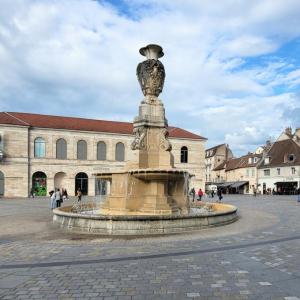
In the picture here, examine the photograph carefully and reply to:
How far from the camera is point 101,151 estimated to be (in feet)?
185

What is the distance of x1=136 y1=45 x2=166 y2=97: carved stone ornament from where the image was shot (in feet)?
54.1

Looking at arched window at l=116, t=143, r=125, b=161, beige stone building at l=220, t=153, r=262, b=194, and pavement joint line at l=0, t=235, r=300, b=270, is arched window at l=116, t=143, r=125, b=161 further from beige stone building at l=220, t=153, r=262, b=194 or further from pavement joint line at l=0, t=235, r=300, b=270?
pavement joint line at l=0, t=235, r=300, b=270

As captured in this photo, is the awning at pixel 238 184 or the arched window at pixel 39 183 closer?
the arched window at pixel 39 183

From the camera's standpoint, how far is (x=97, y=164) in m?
55.8

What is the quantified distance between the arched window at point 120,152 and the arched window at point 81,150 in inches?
198

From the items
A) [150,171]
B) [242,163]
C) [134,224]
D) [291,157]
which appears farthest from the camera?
[242,163]

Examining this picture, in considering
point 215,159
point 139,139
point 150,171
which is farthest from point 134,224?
point 215,159

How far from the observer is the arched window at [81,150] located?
54812 mm

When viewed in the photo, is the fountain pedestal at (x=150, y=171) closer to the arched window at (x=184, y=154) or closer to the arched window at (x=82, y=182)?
the arched window at (x=82, y=182)

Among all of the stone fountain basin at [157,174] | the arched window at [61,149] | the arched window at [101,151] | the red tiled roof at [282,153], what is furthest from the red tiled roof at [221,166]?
the stone fountain basin at [157,174]

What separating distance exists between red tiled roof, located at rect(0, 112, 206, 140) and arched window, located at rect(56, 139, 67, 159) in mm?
2041

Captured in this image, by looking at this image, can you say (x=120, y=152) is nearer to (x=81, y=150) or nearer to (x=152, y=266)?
(x=81, y=150)

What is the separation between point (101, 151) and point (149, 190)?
4233 cm

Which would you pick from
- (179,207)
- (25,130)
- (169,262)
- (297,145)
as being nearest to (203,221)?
(179,207)
